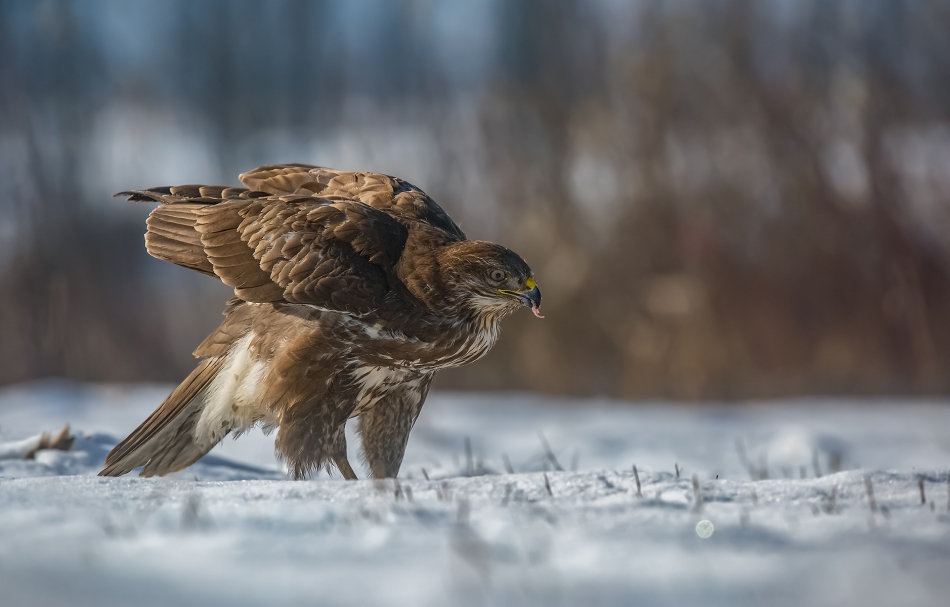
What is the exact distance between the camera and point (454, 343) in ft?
13.5

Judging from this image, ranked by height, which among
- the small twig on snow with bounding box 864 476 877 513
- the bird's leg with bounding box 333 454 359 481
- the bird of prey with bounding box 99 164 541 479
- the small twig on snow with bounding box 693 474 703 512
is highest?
the bird of prey with bounding box 99 164 541 479

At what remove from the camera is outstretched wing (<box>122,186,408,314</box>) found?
3.96 meters

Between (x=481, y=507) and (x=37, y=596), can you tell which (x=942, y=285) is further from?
(x=37, y=596)

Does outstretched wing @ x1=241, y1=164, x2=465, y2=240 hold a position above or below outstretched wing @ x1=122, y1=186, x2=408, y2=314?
above

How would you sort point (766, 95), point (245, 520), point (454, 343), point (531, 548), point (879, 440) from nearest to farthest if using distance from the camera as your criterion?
point (531, 548)
point (245, 520)
point (454, 343)
point (879, 440)
point (766, 95)

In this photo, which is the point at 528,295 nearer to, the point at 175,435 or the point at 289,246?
the point at 289,246

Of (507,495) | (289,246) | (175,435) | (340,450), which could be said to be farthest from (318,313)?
(507,495)

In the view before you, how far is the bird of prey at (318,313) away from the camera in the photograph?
4.02 metres

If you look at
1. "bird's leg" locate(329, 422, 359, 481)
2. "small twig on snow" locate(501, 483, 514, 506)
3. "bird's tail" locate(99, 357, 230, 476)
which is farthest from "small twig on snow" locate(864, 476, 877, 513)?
"bird's tail" locate(99, 357, 230, 476)

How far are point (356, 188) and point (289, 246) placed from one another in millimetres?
900

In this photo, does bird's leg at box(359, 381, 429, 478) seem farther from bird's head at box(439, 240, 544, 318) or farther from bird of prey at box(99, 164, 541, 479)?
bird's head at box(439, 240, 544, 318)

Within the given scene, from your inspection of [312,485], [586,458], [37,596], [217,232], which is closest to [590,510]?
[312,485]

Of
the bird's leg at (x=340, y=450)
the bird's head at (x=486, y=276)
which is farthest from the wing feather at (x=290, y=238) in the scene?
the bird's leg at (x=340, y=450)

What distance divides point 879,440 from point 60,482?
615 cm
